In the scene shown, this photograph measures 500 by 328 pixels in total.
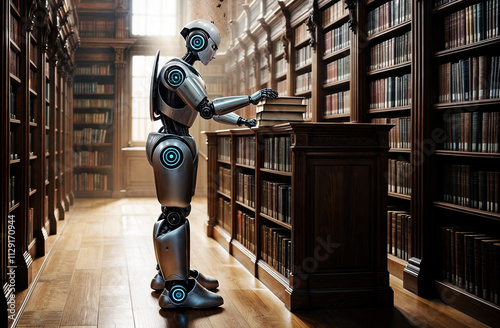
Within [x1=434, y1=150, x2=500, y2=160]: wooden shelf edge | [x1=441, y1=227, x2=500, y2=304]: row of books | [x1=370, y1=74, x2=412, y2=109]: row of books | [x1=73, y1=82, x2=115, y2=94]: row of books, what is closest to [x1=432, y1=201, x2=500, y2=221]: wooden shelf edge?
[x1=441, y1=227, x2=500, y2=304]: row of books

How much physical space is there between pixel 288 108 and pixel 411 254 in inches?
51.6

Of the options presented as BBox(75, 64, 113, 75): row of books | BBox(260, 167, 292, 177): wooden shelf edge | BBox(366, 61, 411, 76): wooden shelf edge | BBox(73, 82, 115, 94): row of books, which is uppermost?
BBox(75, 64, 113, 75): row of books

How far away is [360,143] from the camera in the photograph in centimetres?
338

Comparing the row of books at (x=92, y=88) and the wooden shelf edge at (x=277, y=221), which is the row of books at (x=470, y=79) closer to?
the wooden shelf edge at (x=277, y=221)

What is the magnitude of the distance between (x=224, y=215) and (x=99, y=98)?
19.6 ft

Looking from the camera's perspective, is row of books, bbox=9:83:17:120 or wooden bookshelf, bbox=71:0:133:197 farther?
wooden bookshelf, bbox=71:0:133:197

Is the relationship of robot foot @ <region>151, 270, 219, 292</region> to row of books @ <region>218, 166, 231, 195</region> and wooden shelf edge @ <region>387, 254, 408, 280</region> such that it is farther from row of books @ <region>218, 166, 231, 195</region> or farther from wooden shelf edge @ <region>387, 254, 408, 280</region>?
row of books @ <region>218, 166, 231, 195</region>

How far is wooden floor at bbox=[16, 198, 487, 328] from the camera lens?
3.08 m

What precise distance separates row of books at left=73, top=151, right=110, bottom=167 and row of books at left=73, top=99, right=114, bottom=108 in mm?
862

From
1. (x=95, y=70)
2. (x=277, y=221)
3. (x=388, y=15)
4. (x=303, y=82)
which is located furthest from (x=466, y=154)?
(x=95, y=70)

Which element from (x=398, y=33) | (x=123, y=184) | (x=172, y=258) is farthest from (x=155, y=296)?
(x=123, y=184)

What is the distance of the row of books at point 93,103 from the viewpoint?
409 inches

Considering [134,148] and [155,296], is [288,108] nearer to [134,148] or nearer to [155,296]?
[155,296]

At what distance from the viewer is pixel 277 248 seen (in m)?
3.78
